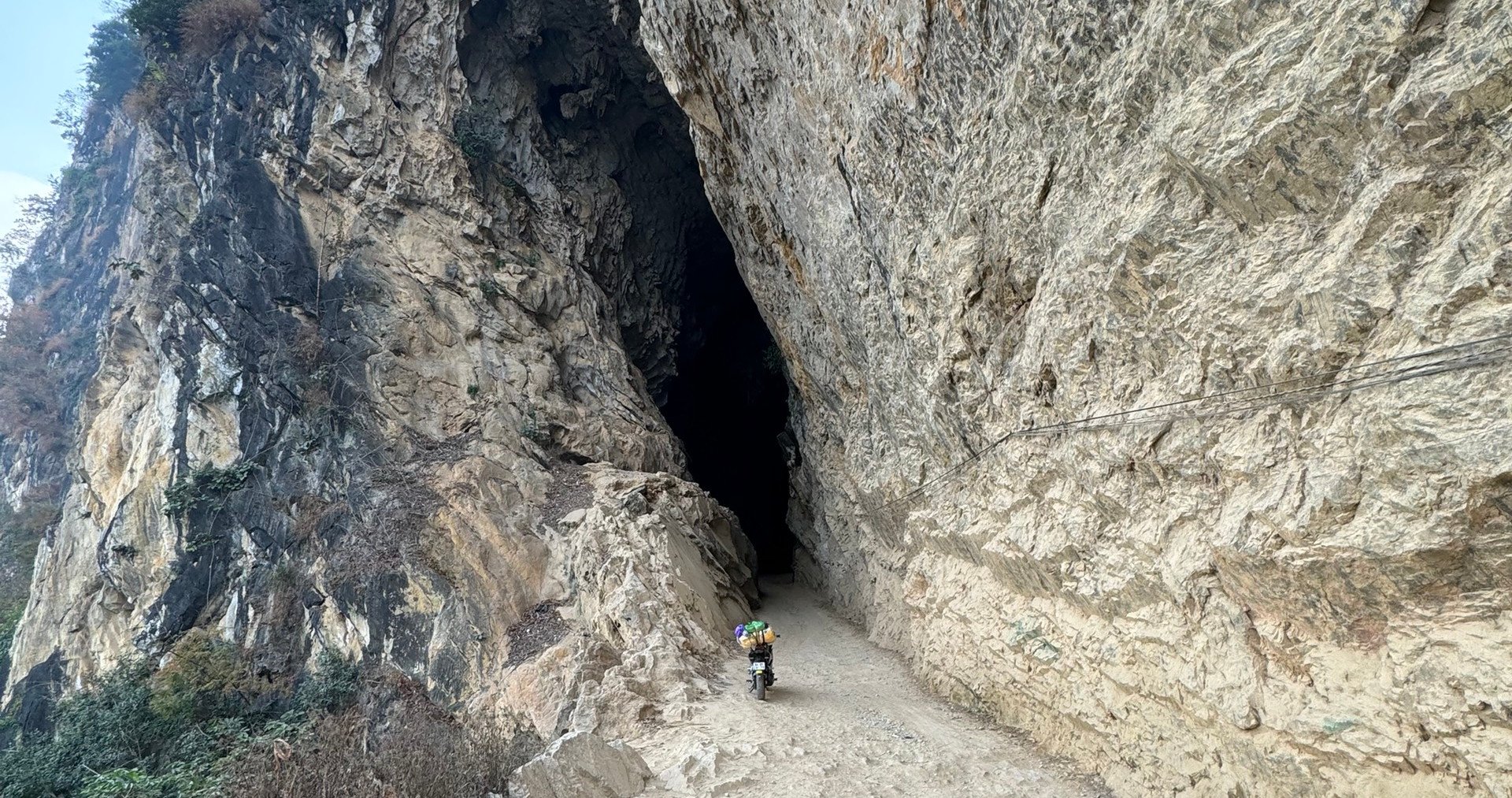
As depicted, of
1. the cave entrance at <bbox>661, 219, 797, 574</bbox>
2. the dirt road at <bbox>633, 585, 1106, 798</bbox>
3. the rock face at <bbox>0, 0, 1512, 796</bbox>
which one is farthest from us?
the cave entrance at <bbox>661, 219, 797, 574</bbox>

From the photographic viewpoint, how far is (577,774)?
17.9 ft

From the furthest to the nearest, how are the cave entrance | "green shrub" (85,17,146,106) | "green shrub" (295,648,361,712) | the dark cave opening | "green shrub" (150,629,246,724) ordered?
"green shrub" (85,17,146,106) → the cave entrance → the dark cave opening → "green shrub" (295,648,361,712) → "green shrub" (150,629,246,724)

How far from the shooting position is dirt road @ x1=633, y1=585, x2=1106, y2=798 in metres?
5.90

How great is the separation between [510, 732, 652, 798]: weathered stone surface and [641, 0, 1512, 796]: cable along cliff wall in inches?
160

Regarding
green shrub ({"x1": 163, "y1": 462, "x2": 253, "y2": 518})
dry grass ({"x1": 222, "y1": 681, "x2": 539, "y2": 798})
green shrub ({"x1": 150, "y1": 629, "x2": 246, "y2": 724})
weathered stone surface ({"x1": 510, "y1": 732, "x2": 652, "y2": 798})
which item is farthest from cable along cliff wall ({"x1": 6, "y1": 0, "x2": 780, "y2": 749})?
weathered stone surface ({"x1": 510, "y1": 732, "x2": 652, "y2": 798})

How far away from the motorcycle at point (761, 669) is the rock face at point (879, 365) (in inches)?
35.5

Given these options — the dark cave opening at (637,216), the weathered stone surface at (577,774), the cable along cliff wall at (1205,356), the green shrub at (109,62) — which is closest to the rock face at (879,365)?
the cable along cliff wall at (1205,356)

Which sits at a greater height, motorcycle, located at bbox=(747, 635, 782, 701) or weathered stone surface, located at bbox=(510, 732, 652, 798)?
motorcycle, located at bbox=(747, 635, 782, 701)

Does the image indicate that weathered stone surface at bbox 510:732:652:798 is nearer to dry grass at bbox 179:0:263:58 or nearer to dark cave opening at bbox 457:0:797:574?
dark cave opening at bbox 457:0:797:574

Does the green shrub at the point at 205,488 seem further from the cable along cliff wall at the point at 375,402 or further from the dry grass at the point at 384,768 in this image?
the dry grass at the point at 384,768

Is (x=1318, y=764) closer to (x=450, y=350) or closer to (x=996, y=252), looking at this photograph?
(x=996, y=252)

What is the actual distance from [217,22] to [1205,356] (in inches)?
850

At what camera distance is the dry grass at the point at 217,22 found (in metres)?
16.5

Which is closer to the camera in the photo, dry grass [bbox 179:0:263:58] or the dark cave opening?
dry grass [bbox 179:0:263:58]
